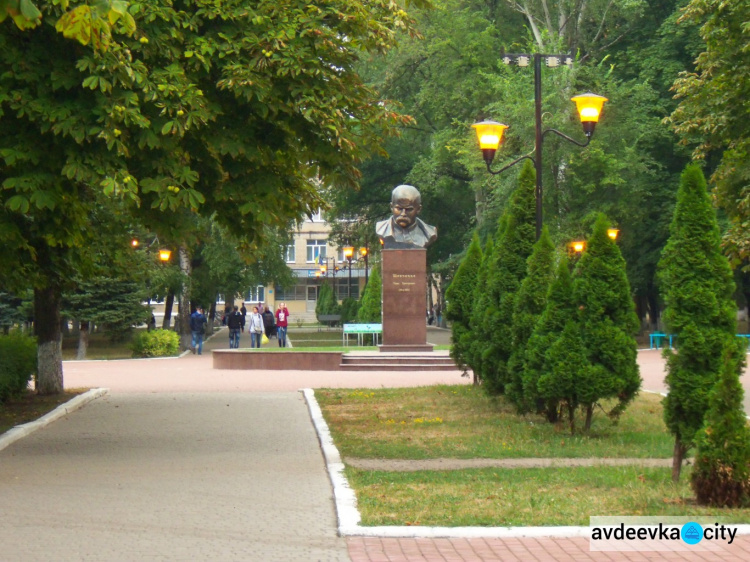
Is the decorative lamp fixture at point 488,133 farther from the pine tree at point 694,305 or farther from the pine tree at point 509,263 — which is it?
the pine tree at point 694,305

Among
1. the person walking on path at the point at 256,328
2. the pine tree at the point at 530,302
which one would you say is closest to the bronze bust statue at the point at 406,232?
the person walking on path at the point at 256,328

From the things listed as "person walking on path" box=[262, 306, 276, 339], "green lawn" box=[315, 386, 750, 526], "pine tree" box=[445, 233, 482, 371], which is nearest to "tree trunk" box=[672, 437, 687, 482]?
"green lawn" box=[315, 386, 750, 526]

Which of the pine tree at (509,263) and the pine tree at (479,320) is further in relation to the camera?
the pine tree at (479,320)

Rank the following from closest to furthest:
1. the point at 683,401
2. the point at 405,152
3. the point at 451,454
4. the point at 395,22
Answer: the point at 683,401, the point at 451,454, the point at 395,22, the point at 405,152

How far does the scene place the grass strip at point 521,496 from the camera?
7586mm

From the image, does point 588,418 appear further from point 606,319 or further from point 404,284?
point 404,284

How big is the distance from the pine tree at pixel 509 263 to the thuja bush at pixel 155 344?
22570 mm

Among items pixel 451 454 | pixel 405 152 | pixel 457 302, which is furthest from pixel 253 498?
pixel 405 152

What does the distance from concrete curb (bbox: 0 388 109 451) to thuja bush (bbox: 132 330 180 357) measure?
14.2 m

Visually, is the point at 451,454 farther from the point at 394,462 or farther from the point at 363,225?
the point at 363,225

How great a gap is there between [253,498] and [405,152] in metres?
41.1

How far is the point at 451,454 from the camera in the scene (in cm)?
1127

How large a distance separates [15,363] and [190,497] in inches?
395

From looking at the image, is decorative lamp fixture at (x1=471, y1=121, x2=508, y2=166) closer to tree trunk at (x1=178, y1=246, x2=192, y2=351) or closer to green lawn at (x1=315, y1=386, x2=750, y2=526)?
green lawn at (x1=315, y1=386, x2=750, y2=526)
